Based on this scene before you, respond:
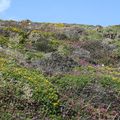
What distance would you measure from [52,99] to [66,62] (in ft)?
22.1

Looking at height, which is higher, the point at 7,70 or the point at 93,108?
the point at 7,70

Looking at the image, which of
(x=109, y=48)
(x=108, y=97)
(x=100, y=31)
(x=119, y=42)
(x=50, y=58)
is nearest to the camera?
(x=108, y=97)

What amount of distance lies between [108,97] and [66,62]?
197 inches

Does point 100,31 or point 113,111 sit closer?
point 113,111

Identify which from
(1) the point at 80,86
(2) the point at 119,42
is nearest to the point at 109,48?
(2) the point at 119,42

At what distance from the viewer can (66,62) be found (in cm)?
1956

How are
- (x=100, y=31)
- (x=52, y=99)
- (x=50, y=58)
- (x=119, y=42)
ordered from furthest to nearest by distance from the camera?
(x=100, y=31) → (x=119, y=42) → (x=50, y=58) → (x=52, y=99)

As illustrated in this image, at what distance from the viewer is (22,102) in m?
12.6

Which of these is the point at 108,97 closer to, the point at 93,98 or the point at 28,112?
the point at 93,98

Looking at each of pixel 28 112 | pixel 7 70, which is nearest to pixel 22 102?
pixel 28 112

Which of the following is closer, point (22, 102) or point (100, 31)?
point (22, 102)

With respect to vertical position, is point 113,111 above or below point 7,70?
below

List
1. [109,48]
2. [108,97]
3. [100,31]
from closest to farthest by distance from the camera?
[108,97], [109,48], [100,31]

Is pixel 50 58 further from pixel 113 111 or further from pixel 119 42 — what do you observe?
pixel 119 42
